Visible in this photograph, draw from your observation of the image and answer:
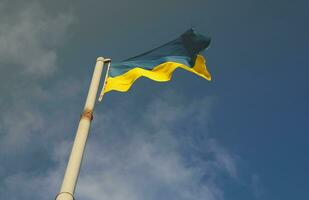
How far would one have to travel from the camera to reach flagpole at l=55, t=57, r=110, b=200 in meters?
7.58

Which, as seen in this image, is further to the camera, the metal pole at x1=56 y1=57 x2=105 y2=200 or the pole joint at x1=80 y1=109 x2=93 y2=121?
the pole joint at x1=80 y1=109 x2=93 y2=121

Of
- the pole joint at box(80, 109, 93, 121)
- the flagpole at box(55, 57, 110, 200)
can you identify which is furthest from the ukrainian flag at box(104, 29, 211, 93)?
the pole joint at box(80, 109, 93, 121)

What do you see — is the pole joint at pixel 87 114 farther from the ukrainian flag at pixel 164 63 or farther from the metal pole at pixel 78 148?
the ukrainian flag at pixel 164 63

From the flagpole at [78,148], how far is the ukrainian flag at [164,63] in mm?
1765

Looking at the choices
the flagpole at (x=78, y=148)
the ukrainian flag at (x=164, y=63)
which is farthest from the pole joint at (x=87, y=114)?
the ukrainian flag at (x=164, y=63)

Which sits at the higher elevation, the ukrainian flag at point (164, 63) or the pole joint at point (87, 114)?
the ukrainian flag at point (164, 63)

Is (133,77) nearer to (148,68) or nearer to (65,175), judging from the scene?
(148,68)

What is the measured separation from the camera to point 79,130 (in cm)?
884

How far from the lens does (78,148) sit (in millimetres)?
8391

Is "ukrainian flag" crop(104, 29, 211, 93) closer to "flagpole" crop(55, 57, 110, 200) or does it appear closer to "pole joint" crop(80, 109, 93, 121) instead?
"flagpole" crop(55, 57, 110, 200)

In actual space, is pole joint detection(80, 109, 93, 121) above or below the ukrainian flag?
below

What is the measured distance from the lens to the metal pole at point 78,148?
24.9 feet

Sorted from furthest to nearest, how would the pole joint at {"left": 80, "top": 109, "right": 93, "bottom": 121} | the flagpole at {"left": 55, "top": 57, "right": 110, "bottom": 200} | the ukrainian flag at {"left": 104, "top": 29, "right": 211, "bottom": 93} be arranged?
the ukrainian flag at {"left": 104, "top": 29, "right": 211, "bottom": 93}
the pole joint at {"left": 80, "top": 109, "right": 93, "bottom": 121}
the flagpole at {"left": 55, "top": 57, "right": 110, "bottom": 200}

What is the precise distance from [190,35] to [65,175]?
7.05 meters
